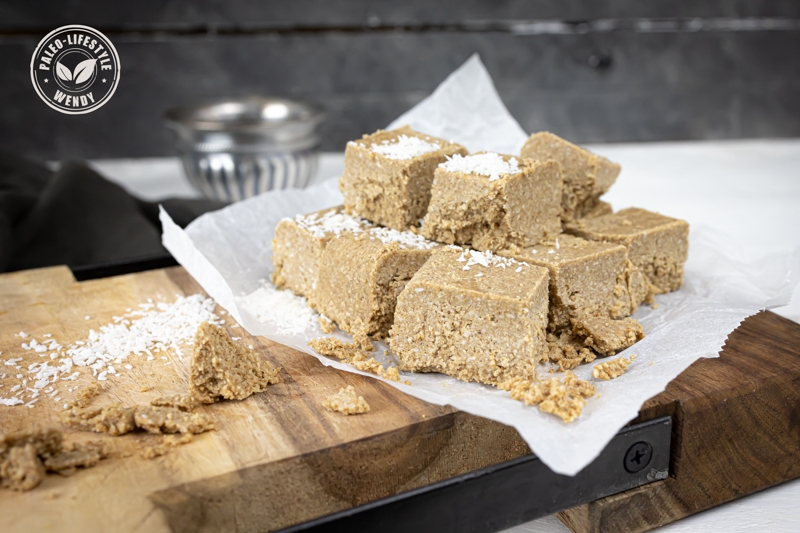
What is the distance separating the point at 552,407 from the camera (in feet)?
5.55

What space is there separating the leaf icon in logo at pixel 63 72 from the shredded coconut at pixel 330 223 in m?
0.76

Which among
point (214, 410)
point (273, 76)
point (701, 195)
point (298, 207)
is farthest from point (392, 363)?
point (273, 76)

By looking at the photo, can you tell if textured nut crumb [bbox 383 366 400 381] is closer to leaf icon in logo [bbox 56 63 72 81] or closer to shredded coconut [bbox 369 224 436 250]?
shredded coconut [bbox 369 224 436 250]

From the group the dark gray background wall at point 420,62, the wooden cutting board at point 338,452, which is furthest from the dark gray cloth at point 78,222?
the dark gray background wall at point 420,62

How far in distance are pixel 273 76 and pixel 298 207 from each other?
2.77 m

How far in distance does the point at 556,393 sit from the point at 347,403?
0.46m

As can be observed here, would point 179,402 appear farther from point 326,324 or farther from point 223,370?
point 326,324

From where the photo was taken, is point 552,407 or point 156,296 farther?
point 156,296

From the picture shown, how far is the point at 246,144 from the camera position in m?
3.98

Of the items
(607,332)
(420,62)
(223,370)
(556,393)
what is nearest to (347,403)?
(223,370)

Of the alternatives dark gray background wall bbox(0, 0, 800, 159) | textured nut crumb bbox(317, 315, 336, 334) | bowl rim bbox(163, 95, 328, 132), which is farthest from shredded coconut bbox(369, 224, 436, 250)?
dark gray background wall bbox(0, 0, 800, 159)

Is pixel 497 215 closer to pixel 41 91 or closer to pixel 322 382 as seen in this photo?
pixel 322 382

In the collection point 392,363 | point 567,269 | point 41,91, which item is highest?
point 41,91

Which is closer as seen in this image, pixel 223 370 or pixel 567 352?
pixel 223 370
